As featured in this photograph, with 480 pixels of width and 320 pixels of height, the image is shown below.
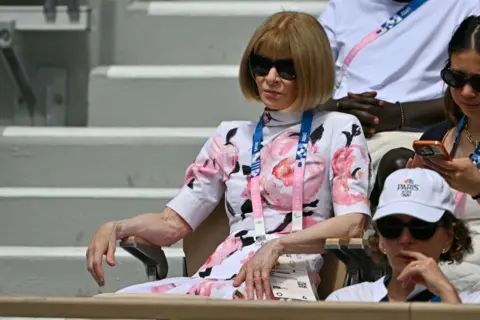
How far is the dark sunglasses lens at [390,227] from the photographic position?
2939 millimetres

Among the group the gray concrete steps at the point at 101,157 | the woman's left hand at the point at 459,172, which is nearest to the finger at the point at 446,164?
the woman's left hand at the point at 459,172

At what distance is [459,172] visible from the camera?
3215mm

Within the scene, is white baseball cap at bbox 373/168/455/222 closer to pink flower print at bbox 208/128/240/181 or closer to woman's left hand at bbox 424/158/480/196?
woman's left hand at bbox 424/158/480/196

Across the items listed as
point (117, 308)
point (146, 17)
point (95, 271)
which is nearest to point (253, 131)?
point (95, 271)

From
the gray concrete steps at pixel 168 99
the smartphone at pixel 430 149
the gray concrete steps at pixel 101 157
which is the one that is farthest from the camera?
the gray concrete steps at pixel 168 99

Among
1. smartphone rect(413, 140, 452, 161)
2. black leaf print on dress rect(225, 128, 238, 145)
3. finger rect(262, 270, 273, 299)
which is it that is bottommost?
finger rect(262, 270, 273, 299)

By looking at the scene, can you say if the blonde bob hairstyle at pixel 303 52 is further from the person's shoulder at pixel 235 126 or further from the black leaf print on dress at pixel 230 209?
the black leaf print on dress at pixel 230 209

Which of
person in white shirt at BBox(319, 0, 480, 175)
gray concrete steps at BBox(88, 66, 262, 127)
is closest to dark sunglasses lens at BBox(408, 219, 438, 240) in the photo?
person in white shirt at BBox(319, 0, 480, 175)

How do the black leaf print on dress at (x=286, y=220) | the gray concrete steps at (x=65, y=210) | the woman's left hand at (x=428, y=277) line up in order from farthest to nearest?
the gray concrete steps at (x=65, y=210) → the black leaf print on dress at (x=286, y=220) → the woman's left hand at (x=428, y=277)

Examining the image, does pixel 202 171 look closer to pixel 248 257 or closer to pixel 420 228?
pixel 248 257

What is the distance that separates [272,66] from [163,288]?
70 cm

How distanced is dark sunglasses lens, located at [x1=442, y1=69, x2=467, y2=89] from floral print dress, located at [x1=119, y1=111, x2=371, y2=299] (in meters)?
0.34

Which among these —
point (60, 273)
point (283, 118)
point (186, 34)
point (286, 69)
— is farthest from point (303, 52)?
point (186, 34)

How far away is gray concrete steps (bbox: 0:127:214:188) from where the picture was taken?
5008mm
